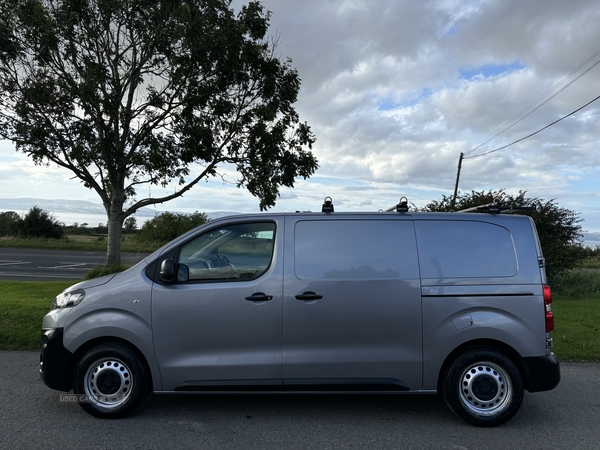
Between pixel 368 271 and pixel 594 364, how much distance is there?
421cm

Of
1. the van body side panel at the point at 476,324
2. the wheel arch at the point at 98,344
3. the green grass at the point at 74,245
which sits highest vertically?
the green grass at the point at 74,245

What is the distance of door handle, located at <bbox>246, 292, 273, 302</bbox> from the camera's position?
452 centimetres

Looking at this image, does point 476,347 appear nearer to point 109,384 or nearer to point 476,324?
point 476,324

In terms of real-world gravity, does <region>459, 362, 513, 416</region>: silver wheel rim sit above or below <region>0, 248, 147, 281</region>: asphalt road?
below

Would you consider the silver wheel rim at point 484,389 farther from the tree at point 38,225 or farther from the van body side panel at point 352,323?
the tree at point 38,225

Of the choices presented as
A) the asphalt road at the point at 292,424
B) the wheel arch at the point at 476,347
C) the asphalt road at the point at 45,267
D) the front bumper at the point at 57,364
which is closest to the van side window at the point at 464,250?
the wheel arch at the point at 476,347

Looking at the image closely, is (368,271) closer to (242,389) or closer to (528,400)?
(242,389)

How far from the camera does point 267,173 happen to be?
39.9 feet

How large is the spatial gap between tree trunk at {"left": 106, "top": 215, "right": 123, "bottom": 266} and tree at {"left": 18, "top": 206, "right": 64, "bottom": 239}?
2964 centimetres

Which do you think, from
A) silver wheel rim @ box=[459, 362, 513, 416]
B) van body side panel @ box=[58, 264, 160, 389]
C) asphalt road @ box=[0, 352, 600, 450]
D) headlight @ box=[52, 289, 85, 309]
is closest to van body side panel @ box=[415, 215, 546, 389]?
silver wheel rim @ box=[459, 362, 513, 416]

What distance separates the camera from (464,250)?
4719mm

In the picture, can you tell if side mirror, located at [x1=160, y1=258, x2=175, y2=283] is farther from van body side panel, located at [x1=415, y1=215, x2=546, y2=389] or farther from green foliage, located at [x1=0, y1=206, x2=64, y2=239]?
green foliage, located at [x1=0, y1=206, x2=64, y2=239]

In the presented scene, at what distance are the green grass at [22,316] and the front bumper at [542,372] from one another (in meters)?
6.33

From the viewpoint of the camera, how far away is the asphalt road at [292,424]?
405 cm
